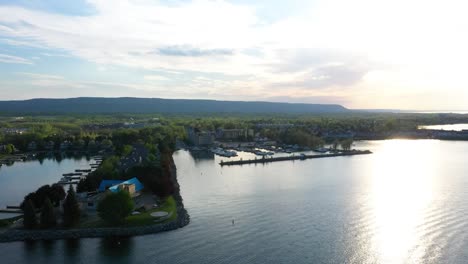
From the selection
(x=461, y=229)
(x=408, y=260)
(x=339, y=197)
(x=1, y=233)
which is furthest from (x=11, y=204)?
(x=461, y=229)

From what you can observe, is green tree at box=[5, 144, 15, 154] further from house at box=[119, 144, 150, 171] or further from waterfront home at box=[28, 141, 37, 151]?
house at box=[119, 144, 150, 171]

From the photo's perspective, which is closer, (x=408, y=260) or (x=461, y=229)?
(x=408, y=260)

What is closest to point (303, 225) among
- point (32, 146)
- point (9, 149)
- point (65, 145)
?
point (9, 149)

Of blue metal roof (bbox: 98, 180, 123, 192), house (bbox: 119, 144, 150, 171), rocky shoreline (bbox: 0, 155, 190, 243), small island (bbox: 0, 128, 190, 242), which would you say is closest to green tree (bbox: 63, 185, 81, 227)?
small island (bbox: 0, 128, 190, 242)

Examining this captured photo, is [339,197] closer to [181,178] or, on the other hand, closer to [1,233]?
[181,178]

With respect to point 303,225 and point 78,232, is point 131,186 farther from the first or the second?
point 303,225

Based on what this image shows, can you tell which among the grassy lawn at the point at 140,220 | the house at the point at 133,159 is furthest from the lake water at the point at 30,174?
the grassy lawn at the point at 140,220

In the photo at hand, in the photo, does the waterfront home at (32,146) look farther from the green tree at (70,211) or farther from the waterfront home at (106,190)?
the green tree at (70,211)
